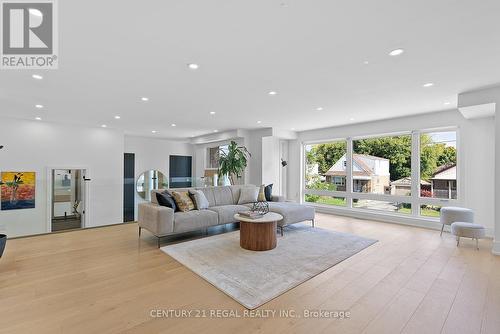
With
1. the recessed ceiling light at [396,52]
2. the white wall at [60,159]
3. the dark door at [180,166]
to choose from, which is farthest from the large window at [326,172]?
the white wall at [60,159]

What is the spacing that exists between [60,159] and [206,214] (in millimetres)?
4949

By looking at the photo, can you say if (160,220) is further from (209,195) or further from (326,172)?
(326,172)

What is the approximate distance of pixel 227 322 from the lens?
2.04 m

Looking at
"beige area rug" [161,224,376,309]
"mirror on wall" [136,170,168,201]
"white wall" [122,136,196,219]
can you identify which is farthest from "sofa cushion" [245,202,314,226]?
"white wall" [122,136,196,219]

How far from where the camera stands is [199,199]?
4770mm

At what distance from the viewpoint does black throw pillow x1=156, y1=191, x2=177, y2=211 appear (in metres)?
4.29

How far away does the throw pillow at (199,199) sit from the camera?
4742 mm

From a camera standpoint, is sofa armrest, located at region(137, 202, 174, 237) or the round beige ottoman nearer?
→ sofa armrest, located at region(137, 202, 174, 237)

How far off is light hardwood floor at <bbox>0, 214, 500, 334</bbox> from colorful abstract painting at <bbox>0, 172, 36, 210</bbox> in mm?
2716

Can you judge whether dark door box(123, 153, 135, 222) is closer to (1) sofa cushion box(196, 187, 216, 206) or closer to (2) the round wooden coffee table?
(1) sofa cushion box(196, 187, 216, 206)

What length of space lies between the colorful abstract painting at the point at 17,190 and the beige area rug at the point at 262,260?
4780 mm

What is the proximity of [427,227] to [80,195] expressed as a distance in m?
8.98

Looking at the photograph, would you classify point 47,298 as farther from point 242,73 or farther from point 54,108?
point 54,108

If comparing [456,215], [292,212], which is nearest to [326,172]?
[292,212]
